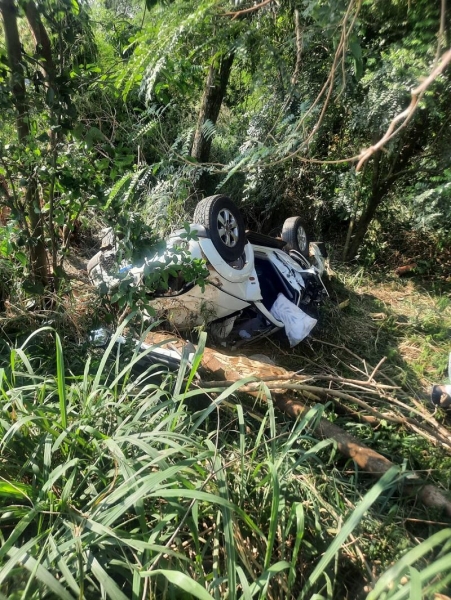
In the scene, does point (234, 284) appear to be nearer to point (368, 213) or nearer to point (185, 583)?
point (185, 583)

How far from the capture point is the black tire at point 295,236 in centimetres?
484

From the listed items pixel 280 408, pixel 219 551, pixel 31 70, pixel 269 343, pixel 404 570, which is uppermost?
pixel 31 70

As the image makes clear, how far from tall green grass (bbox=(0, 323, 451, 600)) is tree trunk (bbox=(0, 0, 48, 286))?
999mm

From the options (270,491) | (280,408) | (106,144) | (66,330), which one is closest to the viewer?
(270,491)

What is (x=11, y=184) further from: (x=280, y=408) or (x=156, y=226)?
(x=156, y=226)

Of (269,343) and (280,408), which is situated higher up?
(280,408)

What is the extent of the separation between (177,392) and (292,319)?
2.05 m

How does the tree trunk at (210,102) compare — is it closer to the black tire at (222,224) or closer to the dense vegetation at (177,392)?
the dense vegetation at (177,392)

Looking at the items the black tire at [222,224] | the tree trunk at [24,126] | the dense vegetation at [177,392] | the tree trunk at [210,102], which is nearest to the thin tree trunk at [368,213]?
the dense vegetation at [177,392]

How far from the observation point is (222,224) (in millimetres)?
3543

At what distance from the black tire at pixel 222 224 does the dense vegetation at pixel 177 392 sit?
646 mm

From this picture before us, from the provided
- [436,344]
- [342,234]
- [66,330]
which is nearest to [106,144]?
[66,330]

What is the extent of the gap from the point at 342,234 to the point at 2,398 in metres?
6.16

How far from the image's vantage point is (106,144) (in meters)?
2.15
